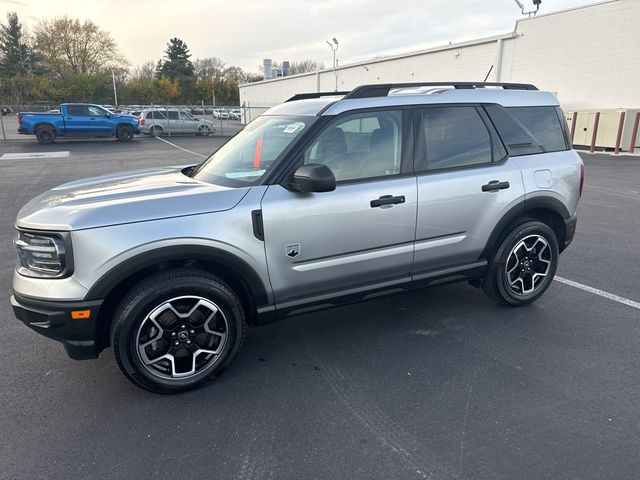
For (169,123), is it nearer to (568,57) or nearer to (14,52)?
(568,57)

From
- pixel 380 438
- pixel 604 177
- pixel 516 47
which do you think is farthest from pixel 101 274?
pixel 516 47

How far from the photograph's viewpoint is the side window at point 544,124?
4.29 metres

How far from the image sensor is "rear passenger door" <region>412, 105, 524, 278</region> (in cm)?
371

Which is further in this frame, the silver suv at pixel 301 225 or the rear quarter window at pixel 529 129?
the rear quarter window at pixel 529 129

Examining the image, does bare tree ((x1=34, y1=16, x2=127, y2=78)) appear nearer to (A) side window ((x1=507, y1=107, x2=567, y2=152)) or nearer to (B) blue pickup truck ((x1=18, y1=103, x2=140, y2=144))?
(B) blue pickup truck ((x1=18, y1=103, x2=140, y2=144))

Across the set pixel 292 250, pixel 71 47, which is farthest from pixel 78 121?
pixel 71 47

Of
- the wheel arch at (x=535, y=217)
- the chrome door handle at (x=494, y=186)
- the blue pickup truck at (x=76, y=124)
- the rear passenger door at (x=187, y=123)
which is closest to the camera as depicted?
the chrome door handle at (x=494, y=186)

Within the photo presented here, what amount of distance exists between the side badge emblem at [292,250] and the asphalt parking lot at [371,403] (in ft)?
2.81

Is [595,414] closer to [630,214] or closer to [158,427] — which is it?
[158,427]

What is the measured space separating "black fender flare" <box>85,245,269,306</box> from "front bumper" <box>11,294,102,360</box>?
111 millimetres

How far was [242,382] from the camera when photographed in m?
3.22

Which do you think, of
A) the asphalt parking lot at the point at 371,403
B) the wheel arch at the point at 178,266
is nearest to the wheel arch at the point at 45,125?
the asphalt parking lot at the point at 371,403

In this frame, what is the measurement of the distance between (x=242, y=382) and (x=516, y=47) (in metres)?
24.4

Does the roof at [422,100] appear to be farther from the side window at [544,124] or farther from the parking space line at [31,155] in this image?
the parking space line at [31,155]
